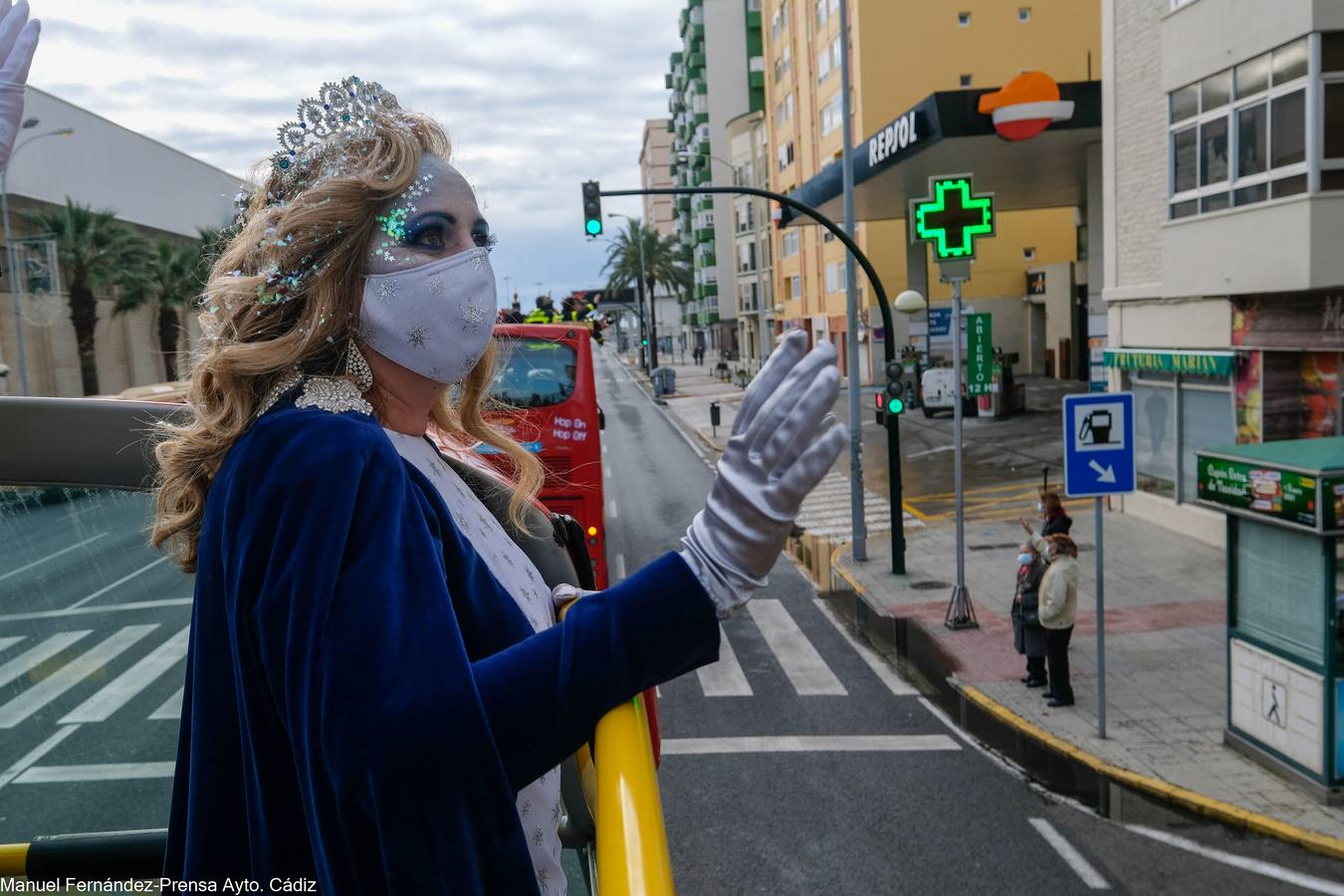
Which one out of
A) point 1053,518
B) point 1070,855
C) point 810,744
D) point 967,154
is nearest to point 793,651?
point 810,744

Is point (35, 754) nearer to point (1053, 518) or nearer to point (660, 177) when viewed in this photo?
point (1053, 518)

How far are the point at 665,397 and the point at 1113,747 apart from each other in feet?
155

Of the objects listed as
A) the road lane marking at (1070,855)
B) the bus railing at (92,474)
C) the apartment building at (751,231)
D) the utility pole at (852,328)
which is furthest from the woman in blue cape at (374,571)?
the apartment building at (751,231)

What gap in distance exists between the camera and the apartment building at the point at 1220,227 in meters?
14.5

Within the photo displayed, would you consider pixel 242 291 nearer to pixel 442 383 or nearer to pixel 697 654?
pixel 442 383

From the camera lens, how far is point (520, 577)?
5.76 ft

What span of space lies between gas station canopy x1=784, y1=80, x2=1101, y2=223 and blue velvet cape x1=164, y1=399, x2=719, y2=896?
68.7 feet

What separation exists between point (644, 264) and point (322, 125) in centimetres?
8087

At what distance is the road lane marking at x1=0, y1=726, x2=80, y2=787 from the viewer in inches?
105

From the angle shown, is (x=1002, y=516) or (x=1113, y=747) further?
(x=1002, y=516)

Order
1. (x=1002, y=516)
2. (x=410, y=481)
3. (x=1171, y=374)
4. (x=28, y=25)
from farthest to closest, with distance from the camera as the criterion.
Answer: (x=1002, y=516), (x=1171, y=374), (x=28, y=25), (x=410, y=481)

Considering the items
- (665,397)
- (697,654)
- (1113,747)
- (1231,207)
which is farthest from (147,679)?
(665,397)

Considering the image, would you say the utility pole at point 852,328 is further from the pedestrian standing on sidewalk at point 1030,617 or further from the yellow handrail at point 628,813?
the yellow handrail at point 628,813

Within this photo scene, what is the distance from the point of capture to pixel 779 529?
1407 millimetres
